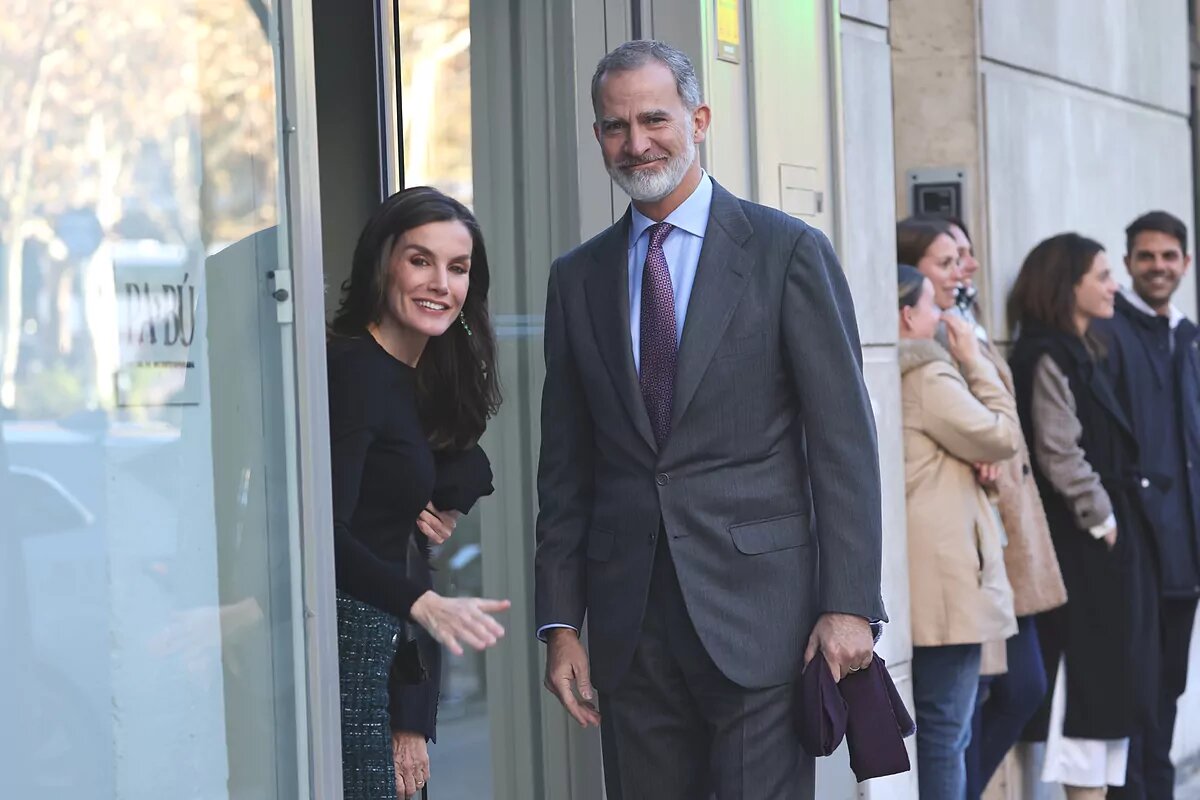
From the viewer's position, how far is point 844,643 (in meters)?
3.15

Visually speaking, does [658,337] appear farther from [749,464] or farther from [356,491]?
[356,491]

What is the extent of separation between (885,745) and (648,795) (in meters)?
0.48

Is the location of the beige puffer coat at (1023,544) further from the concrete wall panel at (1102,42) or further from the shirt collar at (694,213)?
the shirt collar at (694,213)

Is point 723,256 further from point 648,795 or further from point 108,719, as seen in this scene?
point 108,719

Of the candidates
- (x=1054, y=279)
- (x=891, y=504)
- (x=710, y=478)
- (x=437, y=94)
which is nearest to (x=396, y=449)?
(x=710, y=478)

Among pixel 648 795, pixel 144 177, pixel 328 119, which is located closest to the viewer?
pixel 144 177

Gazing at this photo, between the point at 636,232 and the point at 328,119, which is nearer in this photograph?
the point at 636,232

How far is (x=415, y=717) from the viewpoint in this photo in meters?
3.58

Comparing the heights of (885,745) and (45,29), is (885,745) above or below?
below

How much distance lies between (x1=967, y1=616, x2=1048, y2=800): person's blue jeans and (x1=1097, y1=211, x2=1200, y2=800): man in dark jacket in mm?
690

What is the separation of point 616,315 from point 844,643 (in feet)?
2.52

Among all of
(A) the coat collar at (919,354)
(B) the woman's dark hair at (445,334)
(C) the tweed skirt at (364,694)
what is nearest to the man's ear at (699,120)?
(B) the woman's dark hair at (445,334)

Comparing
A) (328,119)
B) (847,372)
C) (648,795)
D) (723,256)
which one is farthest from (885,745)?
(328,119)

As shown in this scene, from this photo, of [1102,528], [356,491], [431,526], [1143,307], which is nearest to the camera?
[356,491]
